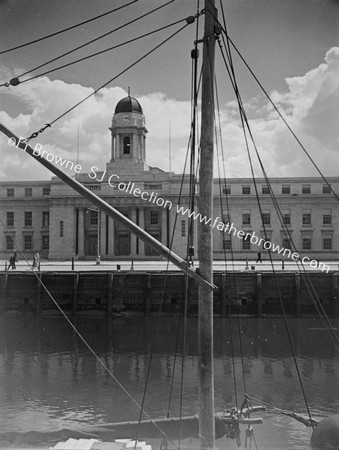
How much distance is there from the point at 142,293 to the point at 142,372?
34.6ft

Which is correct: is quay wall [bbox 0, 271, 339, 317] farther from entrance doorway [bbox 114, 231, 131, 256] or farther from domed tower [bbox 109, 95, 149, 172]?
entrance doorway [bbox 114, 231, 131, 256]

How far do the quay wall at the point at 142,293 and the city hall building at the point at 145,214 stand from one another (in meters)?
14.8

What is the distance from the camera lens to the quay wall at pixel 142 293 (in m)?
28.4

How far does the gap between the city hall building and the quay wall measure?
14.8 meters

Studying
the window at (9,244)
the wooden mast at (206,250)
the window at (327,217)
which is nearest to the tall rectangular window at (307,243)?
the window at (327,217)

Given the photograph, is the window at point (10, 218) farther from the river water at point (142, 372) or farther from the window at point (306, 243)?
the window at point (306, 243)

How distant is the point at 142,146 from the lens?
46.7 m

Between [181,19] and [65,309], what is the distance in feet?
77.0

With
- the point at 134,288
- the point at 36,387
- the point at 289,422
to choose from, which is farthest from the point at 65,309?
the point at 289,422

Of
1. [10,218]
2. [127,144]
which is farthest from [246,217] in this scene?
[10,218]

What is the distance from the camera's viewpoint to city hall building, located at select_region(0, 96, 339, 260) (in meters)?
44.8

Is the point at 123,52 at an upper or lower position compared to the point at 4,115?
upper

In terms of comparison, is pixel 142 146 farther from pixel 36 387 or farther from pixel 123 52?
pixel 123 52

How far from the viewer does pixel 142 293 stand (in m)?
28.9
